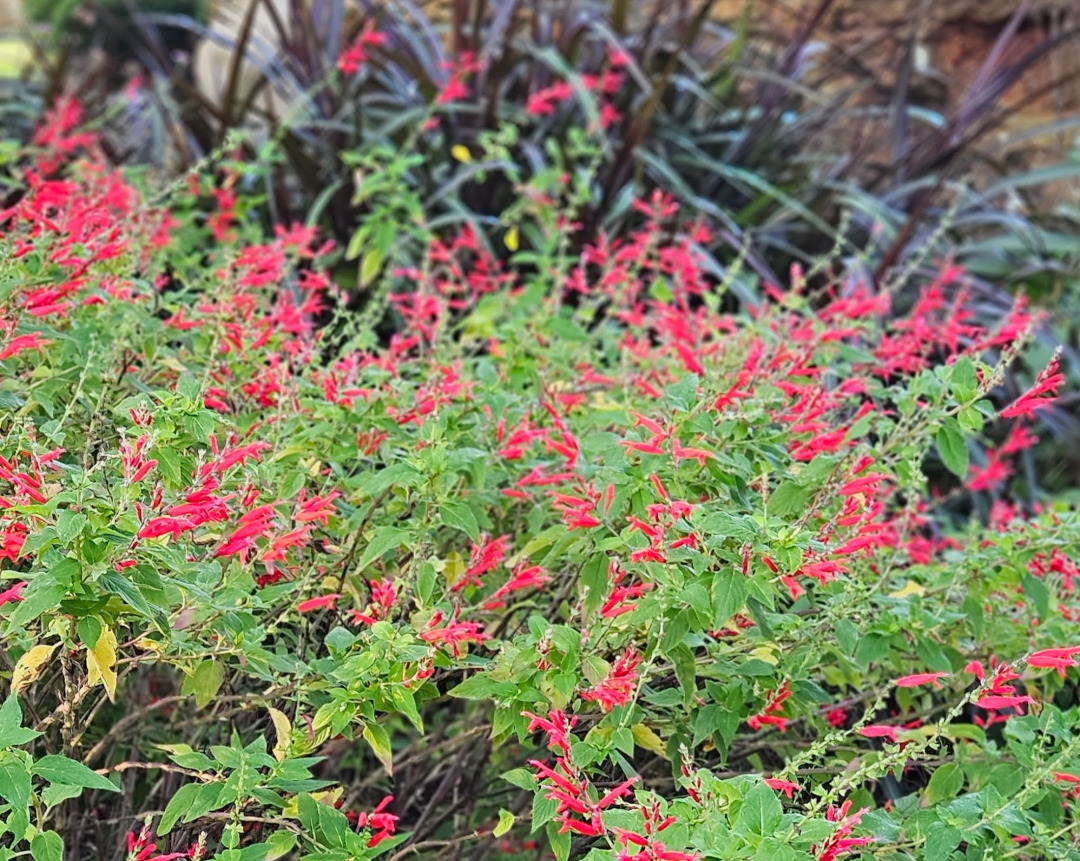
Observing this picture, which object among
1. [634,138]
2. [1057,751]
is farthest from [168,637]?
[634,138]

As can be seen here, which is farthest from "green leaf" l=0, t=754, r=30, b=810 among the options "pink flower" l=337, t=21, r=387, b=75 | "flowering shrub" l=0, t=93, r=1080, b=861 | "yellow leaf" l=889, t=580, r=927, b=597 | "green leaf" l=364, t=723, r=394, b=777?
"pink flower" l=337, t=21, r=387, b=75

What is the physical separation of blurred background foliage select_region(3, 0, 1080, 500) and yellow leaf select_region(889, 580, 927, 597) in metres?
1.67

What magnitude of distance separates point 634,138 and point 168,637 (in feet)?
9.29

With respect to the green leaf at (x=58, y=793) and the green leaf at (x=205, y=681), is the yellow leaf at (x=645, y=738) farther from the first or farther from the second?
the green leaf at (x=58, y=793)

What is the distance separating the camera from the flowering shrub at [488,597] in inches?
52.7

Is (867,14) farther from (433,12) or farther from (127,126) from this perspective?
(127,126)

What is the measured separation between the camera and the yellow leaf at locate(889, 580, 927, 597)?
179 centimetres

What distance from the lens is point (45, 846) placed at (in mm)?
1300

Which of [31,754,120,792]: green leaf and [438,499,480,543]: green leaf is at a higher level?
[438,499,480,543]: green leaf

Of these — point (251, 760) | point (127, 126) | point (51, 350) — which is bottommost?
point (127, 126)

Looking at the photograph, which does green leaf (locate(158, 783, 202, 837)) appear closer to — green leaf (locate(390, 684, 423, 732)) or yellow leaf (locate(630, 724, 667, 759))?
green leaf (locate(390, 684, 423, 732))

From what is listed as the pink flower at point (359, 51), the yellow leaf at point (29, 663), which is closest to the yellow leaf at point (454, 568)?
Answer: the yellow leaf at point (29, 663)

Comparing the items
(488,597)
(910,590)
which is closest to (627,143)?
(910,590)

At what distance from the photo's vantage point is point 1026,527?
1781mm
